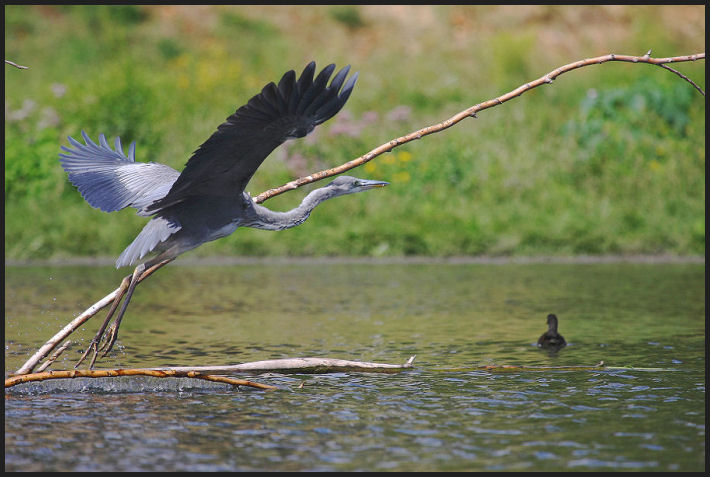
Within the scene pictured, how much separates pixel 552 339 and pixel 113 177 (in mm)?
3983

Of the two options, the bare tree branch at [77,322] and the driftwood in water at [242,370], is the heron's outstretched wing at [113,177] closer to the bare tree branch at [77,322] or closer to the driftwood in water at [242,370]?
the bare tree branch at [77,322]

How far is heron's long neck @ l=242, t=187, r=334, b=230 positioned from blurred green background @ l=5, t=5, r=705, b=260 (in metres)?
8.64

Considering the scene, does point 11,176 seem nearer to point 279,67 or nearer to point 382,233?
point 382,233

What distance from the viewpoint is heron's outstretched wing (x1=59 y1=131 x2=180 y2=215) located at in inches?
288

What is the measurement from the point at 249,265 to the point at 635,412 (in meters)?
9.55

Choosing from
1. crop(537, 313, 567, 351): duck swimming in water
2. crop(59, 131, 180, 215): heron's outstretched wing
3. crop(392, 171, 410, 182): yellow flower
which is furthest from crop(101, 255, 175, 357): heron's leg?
crop(392, 171, 410, 182): yellow flower

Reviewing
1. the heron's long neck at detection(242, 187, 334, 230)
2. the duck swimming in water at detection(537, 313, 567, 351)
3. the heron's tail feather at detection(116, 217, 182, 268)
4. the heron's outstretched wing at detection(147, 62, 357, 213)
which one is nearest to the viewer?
the heron's outstretched wing at detection(147, 62, 357, 213)

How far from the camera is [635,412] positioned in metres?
6.55

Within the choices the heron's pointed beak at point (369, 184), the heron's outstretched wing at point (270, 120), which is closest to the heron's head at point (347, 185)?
the heron's pointed beak at point (369, 184)

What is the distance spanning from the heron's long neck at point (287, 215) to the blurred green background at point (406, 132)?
340 inches

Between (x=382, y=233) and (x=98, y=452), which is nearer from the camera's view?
(x=98, y=452)

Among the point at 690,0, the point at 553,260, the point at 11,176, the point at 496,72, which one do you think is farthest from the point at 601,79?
the point at 11,176

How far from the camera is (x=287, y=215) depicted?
23.5 ft

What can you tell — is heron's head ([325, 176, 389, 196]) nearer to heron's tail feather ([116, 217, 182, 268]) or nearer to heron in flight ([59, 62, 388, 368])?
heron in flight ([59, 62, 388, 368])
